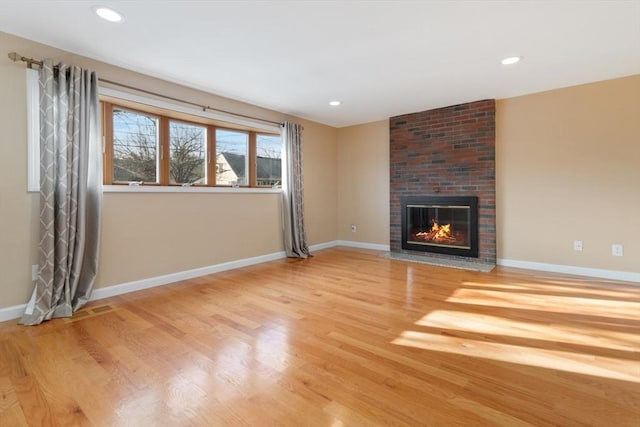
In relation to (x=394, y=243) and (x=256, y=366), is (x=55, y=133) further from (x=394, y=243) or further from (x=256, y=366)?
(x=394, y=243)

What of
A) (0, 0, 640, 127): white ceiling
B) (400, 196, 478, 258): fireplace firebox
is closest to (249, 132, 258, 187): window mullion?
(0, 0, 640, 127): white ceiling

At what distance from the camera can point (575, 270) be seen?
3654mm

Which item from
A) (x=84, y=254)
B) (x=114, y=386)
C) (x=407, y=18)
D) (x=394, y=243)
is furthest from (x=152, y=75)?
(x=394, y=243)

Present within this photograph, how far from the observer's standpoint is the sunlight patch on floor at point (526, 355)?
1.68m

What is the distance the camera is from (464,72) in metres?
3.20

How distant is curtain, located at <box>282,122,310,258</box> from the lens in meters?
4.63

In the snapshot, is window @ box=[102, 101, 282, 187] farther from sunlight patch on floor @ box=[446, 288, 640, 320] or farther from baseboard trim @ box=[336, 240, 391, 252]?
sunlight patch on floor @ box=[446, 288, 640, 320]

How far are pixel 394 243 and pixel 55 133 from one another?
4.49m

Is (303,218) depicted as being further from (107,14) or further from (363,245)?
(107,14)

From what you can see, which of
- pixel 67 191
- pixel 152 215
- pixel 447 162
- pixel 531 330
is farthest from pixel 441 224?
pixel 67 191

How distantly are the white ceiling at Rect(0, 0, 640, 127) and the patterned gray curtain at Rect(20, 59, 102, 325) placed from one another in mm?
409

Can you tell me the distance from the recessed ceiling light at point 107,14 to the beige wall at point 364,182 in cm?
399

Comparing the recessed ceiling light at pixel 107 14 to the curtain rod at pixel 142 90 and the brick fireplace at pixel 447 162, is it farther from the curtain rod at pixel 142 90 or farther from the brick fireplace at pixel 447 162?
the brick fireplace at pixel 447 162

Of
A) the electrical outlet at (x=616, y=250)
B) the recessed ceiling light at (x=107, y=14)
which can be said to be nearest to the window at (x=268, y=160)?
the recessed ceiling light at (x=107, y=14)
